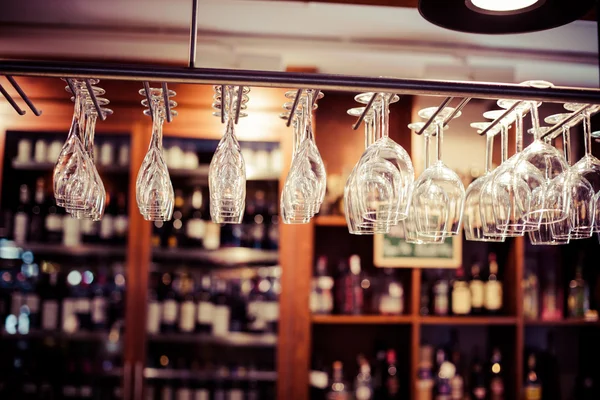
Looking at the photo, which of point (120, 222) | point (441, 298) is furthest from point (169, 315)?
point (441, 298)

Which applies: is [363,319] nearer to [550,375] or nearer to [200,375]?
[200,375]

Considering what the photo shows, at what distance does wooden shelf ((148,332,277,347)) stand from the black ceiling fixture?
1.93 meters

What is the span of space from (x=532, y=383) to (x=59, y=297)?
7.38ft

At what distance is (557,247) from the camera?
3.22 metres

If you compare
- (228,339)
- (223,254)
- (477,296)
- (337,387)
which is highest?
(223,254)

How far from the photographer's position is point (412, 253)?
289cm

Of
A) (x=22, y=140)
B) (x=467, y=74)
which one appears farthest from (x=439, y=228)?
(x=22, y=140)

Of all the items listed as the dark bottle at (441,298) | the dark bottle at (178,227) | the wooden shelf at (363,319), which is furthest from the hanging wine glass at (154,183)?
the dark bottle at (441,298)

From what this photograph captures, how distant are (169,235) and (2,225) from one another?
2.48ft

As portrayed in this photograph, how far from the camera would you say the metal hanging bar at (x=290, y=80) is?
0.96m

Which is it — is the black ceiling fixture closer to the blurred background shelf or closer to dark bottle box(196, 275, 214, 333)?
the blurred background shelf

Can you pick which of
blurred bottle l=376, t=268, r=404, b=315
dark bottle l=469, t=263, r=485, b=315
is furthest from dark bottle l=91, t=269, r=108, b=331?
dark bottle l=469, t=263, r=485, b=315

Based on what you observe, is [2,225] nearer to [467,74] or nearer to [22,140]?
[22,140]

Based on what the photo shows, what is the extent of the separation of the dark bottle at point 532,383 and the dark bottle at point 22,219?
240 cm
